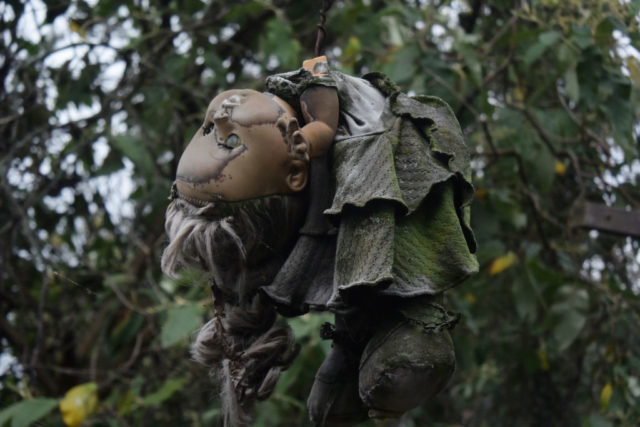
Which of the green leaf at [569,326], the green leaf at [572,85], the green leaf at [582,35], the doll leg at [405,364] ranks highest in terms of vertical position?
the doll leg at [405,364]

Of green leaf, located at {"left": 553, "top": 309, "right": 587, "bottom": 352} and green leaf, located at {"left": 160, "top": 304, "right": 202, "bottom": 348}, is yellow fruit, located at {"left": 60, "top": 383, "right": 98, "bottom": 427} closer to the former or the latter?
green leaf, located at {"left": 160, "top": 304, "right": 202, "bottom": 348}

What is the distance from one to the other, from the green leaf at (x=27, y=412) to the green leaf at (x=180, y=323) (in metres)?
0.36

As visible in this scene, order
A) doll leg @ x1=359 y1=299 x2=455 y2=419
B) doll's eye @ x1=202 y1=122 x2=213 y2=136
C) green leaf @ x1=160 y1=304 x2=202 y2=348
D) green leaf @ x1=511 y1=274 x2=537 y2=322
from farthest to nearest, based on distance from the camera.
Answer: green leaf @ x1=511 y1=274 x2=537 y2=322, green leaf @ x1=160 y1=304 x2=202 y2=348, doll's eye @ x1=202 y1=122 x2=213 y2=136, doll leg @ x1=359 y1=299 x2=455 y2=419

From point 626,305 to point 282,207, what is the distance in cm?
176

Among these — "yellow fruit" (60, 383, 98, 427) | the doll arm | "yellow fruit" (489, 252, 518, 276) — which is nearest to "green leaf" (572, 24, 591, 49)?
"yellow fruit" (489, 252, 518, 276)

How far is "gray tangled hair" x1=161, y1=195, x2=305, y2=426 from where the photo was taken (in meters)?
1.05

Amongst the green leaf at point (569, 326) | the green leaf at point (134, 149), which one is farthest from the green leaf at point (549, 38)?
the green leaf at point (134, 149)

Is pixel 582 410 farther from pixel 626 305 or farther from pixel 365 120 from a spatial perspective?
pixel 365 120

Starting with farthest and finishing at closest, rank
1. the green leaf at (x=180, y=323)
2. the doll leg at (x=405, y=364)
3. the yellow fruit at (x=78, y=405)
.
Answer: the yellow fruit at (x=78, y=405) < the green leaf at (x=180, y=323) < the doll leg at (x=405, y=364)

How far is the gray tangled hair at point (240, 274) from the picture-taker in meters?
1.05

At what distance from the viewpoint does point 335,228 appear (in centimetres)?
107

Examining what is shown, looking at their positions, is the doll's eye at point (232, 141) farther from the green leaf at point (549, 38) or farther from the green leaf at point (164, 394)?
the green leaf at point (164, 394)

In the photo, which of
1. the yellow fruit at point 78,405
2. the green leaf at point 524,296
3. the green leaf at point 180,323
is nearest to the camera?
the green leaf at point 180,323

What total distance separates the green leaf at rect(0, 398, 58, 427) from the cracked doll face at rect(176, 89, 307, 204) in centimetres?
131
